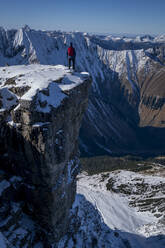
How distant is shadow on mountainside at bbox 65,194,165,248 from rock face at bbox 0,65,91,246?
165 inches

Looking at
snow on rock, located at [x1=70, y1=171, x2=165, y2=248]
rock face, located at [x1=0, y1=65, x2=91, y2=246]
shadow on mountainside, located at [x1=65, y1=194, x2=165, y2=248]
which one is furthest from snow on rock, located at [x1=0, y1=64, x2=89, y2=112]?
snow on rock, located at [x1=70, y1=171, x2=165, y2=248]

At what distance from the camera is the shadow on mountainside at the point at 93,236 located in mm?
29370

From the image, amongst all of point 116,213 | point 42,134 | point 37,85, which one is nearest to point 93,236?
point 42,134

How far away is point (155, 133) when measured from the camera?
16250 cm

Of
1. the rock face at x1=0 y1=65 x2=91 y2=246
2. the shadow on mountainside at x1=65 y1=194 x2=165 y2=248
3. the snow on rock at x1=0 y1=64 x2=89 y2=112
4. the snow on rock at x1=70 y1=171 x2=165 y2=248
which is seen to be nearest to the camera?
the rock face at x1=0 y1=65 x2=91 y2=246

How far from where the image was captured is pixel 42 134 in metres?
18.9

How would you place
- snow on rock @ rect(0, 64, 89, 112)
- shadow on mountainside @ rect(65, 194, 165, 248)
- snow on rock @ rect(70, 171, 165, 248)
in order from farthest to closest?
1. snow on rock @ rect(70, 171, 165, 248)
2. shadow on mountainside @ rect(65, 194, 165, 248)
3. snow on rock @ rect(0, 64, 89, 112)

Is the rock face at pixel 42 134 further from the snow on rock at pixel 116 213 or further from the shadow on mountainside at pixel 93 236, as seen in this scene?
the snow on rock at pixel 116 213

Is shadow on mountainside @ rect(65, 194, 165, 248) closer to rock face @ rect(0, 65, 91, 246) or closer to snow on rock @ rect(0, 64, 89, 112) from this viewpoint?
rock face @ rect(0, 65, 91, 246)

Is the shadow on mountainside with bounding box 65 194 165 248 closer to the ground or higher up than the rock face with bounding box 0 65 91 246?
closer to the ground

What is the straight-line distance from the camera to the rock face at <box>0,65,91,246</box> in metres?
19.2

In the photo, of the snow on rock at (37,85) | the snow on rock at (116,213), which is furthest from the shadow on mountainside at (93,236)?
the snow on rock at (37,85)

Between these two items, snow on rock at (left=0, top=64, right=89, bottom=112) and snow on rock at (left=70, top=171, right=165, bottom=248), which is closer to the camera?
snow on rock at (left=0, top=64, right=89, bottom=112)

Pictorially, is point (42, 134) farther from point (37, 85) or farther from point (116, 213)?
point (116, 213)
